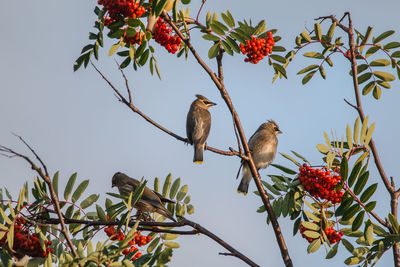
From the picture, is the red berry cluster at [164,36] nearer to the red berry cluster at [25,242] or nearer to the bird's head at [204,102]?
the red berry cluster at [25,242]

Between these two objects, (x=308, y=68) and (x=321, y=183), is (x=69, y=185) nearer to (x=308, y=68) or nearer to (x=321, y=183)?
(x=321, y=183)

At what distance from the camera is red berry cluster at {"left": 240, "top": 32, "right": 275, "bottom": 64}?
14.6 ft

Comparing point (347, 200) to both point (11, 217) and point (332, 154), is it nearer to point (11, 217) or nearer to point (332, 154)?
point (332, 154)

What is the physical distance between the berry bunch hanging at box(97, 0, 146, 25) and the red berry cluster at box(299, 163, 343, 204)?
1.60 m

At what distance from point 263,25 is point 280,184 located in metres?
1.27

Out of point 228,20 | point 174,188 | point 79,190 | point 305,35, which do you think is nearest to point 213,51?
point 228,20

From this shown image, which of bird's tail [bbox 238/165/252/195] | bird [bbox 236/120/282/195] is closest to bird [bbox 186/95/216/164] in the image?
bird [bbox 236/120/282/195]

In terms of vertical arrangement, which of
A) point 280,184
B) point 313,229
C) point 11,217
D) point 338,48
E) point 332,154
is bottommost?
point 11,217

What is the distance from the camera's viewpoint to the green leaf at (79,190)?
4234 mm

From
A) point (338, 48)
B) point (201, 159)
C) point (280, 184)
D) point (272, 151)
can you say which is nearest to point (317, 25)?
point (338, 48)

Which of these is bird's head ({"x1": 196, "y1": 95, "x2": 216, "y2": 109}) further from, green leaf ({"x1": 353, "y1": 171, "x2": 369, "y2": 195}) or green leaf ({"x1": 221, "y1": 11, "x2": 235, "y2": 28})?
green leaf ({"x1": 353, "y1": 171, "x2": 369, "y2": 195})

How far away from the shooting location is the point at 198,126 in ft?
24.5

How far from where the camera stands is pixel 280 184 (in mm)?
4242

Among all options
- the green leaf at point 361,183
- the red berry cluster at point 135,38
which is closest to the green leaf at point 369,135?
the green leaf at point 361,183
